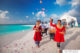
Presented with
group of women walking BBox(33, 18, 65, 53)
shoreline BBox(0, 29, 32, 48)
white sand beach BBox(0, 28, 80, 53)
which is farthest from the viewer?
shoreline BBox(0, 29, 32, 48)

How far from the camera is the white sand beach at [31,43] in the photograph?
129cm

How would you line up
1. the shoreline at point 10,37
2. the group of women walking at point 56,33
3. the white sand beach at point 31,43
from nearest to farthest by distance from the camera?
1. the group of women walking at point 56,33
2. the white sand beach at point 31,43
3. the shoreline at point 10,37

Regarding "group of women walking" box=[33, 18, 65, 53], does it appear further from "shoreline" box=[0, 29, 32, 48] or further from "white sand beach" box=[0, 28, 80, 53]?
"shoreline" box=[0, 29, 32, 48]

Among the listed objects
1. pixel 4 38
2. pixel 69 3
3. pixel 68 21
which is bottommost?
pixel 4 38

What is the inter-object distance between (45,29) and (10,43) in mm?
837

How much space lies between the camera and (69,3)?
1.40m

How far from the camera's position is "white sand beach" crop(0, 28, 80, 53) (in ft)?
4.24

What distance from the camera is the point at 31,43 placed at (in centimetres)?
137

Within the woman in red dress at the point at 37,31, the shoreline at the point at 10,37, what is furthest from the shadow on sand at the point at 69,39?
the shoreline at the point at 10,37

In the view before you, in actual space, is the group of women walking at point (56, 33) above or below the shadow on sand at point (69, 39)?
above

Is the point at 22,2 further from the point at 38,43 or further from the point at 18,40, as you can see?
the point at 38,43

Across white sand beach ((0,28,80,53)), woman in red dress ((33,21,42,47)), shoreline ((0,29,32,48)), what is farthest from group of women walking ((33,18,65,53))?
shoreline ((0,29,32,48))

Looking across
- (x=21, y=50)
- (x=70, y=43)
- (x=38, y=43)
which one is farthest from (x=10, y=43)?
(x=70, y=43)

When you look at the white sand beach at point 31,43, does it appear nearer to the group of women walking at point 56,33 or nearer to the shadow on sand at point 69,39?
the shadow on sand at point 69,39
